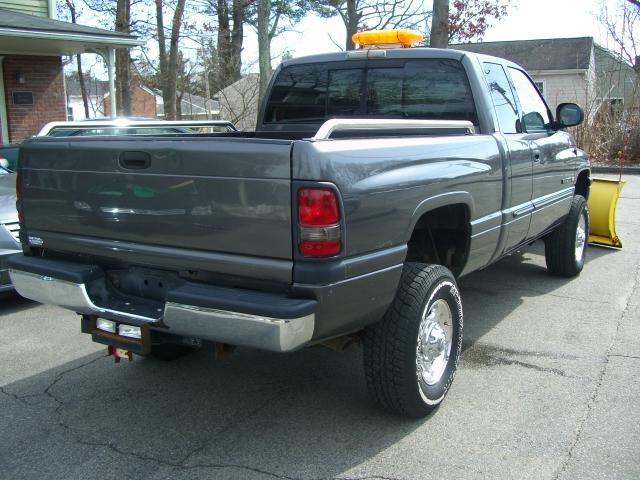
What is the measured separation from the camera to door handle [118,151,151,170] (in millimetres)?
3041

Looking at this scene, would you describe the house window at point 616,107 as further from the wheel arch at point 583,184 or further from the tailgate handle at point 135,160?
the tailgate handle at point 135,160

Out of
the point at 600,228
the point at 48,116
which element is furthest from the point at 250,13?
the point at 600,228

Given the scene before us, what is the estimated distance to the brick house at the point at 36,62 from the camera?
41.0 feet

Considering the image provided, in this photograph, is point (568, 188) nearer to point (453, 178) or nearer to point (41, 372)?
point (453, 178)

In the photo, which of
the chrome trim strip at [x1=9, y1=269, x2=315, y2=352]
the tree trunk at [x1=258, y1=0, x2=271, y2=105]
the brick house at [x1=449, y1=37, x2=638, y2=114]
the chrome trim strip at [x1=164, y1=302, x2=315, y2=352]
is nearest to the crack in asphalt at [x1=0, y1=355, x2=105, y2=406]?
the chrome trim strip at [x1=9, y1=269, x2=315, y2=352]

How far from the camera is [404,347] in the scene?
324 centimetres

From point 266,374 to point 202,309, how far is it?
1.51 metres

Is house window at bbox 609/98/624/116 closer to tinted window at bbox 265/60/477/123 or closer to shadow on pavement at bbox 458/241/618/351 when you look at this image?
shadow on pavement at bbox 458/241/618/351

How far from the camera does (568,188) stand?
605 centimetres

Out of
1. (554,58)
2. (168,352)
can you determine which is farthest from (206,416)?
(554,58)

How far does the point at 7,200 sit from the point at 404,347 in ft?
14.2

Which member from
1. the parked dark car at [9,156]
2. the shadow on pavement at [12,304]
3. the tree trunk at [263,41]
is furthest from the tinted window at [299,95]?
the tree trunk at [263,41]

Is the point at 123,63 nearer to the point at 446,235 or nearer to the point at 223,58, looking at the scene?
the point at 223,58

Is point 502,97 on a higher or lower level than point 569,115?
higher
